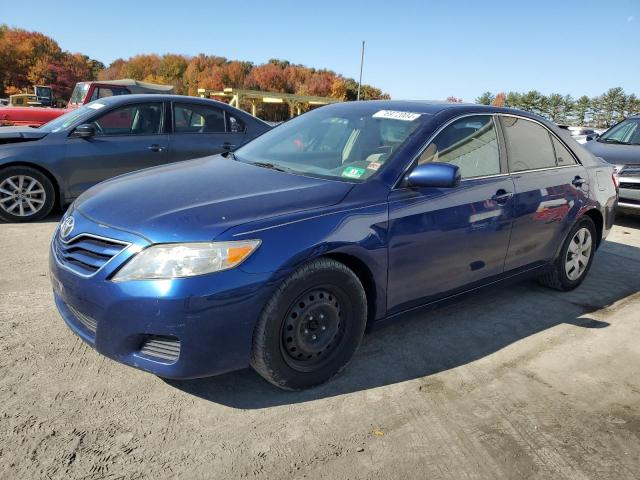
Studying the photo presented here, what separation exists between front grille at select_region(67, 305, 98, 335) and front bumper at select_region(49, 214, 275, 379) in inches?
0.4

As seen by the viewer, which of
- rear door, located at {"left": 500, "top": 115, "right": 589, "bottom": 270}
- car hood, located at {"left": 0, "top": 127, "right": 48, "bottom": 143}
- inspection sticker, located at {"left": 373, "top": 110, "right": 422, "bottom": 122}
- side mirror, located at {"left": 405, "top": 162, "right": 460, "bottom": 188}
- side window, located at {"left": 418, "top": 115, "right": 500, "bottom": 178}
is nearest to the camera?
side mirror, located at {"left": 405, "top": 162, "right": 460, "bottom": 188}

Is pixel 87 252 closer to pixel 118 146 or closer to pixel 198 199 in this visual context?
pixel 198 199

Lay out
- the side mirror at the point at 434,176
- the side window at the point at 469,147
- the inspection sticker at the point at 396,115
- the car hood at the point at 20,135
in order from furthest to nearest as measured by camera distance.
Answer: the car hood at the point at 20,135 < the inspection sticker at the point at 396,115 < the side window at the point at 469,147 < the side mirror at the point at 434,176

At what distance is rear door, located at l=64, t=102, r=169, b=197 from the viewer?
19.8 ft

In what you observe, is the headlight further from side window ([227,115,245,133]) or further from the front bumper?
side window ([227,115,245,133])

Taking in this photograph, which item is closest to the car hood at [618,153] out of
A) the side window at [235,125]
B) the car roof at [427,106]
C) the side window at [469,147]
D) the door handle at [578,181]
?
the door handle at [578,181]

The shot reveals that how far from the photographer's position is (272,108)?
39.6 metres

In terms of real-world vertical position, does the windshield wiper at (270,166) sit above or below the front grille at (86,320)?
above

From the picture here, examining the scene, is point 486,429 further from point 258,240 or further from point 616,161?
point 616,161

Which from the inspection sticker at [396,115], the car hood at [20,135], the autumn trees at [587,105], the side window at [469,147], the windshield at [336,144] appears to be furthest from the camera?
the autumn trees at [587,105]

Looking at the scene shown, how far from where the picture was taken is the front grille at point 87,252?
2415 mm

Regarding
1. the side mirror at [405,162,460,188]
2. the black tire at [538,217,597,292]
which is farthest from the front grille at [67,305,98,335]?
→ the black tire at [538,217,597,292]

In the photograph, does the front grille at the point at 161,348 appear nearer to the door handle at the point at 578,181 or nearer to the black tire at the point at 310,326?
the black tire at the point at 310,326

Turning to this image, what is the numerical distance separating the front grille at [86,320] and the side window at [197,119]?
4.40m
